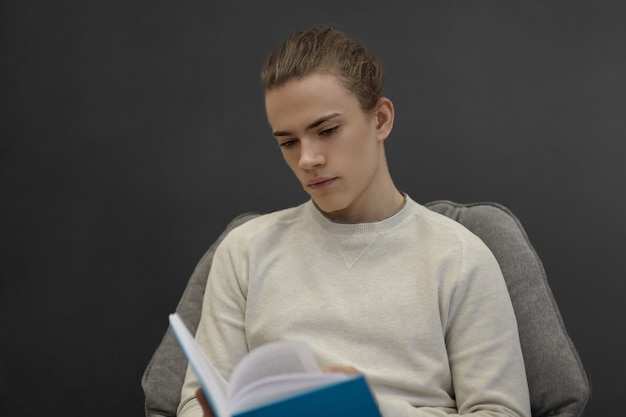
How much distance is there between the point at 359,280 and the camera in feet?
4.66

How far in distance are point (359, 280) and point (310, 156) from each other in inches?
10.6

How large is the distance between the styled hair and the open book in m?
0.59

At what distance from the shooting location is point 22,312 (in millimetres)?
2107

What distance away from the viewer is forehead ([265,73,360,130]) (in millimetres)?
1339

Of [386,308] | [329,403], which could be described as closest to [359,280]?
[386,308]

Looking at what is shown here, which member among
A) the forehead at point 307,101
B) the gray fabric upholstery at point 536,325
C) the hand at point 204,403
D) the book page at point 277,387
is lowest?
the gray fabric upholstery at point 536,325

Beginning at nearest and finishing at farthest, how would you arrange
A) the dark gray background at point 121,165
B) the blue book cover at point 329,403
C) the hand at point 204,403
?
the blue book cover at point 329,403, the hand at point 204,403, the dark gray background at point 121,165

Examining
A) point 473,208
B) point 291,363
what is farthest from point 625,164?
point 291,363

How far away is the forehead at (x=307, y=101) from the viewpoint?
4.39 ft

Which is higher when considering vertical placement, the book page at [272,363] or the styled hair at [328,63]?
the styled hair at [328,63]

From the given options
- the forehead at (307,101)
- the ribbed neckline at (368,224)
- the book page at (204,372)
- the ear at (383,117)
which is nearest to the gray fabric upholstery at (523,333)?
the ribbed neckline at (368,224)

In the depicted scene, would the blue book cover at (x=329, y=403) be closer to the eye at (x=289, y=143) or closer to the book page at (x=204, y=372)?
the book page at (x=204, y=372)

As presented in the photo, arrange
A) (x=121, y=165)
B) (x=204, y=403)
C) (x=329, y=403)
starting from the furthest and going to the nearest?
(x=121, y=165)
(x=204, y=403)
(x=329, y=403)

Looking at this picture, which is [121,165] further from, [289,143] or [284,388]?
[284,388]
